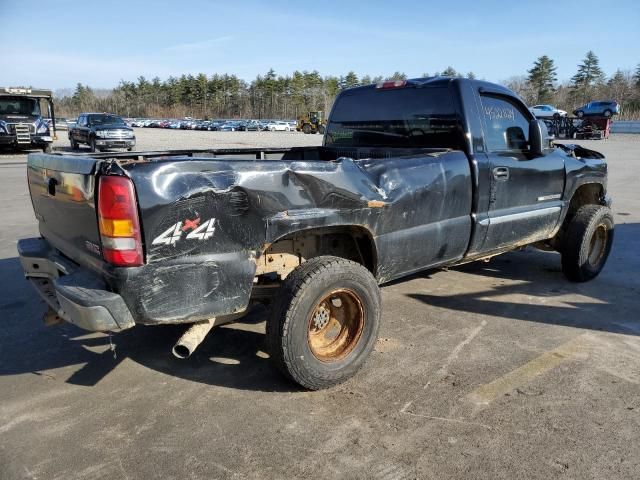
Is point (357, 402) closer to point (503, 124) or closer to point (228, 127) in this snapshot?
point (503, 124)

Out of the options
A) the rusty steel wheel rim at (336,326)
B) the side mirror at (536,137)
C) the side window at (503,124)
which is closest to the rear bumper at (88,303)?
the rusty steel wheel rim at (336,326)

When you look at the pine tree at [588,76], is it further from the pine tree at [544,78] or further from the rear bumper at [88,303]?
the rear bumper at [88,303]

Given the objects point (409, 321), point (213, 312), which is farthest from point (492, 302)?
point (213, 312)

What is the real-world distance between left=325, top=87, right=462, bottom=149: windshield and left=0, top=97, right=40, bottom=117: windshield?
2003 centimetres

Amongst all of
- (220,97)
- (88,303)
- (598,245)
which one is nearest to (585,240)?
(598,245)

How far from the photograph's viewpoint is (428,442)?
2715 millimetres

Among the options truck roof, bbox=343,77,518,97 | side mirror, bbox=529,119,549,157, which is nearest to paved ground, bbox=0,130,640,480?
side mirror, bbox=529,119,549,157

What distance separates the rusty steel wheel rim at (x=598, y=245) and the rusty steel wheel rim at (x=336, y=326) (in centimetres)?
349

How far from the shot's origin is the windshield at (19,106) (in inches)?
810

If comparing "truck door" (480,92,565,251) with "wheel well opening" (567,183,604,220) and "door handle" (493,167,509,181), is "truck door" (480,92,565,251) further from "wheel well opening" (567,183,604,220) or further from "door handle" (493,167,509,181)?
"wheel well opening" (567,183,604,220)

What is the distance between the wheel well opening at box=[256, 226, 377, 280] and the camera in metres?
3.31

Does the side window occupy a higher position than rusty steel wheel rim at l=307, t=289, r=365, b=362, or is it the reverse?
the side window

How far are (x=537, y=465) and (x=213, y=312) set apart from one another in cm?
182

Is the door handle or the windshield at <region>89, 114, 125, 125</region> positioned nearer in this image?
the door handle
